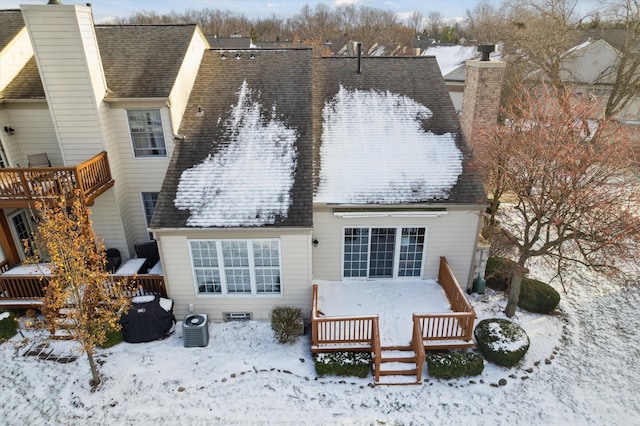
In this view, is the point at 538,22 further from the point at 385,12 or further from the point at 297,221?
the point at 385,12

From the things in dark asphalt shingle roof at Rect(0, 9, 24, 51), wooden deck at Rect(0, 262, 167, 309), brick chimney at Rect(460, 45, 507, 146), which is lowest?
wooden deck at Rect(0, 262, 167, 309)

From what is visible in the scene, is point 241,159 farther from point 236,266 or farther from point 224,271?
point 224,271

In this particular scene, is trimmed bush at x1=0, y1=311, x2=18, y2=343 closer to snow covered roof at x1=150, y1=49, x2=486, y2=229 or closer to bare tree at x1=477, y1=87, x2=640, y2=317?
snow covered roof at x1=150, y1=49, x2=486, y2=229

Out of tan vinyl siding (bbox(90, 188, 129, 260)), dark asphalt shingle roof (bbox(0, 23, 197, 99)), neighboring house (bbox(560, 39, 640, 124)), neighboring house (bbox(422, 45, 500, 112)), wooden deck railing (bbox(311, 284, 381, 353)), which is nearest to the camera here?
wooden deck railing (bbox(311, 284, 381, 353))

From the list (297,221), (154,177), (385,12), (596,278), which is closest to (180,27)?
(154,177)

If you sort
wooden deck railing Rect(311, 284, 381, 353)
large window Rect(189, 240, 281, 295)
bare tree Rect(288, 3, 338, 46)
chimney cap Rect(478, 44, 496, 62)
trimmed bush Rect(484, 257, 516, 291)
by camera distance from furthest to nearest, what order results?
bare tree Rect(288, 3, 338, 46) < chimney cap Rect(478, 44, 496, 62) < trimmed bush Rect(484, 257, 516, 291) < large window Rect(189, 240, 281, 295) < wooden deck railing Rect(311, 284, 381, 353)

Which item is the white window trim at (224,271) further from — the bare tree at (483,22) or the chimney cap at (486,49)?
the bare tree at (483,22)

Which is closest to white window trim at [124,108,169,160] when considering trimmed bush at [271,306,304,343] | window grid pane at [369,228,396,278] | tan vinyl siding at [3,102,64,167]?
tan vinyl siding at [3,102,64,167]
